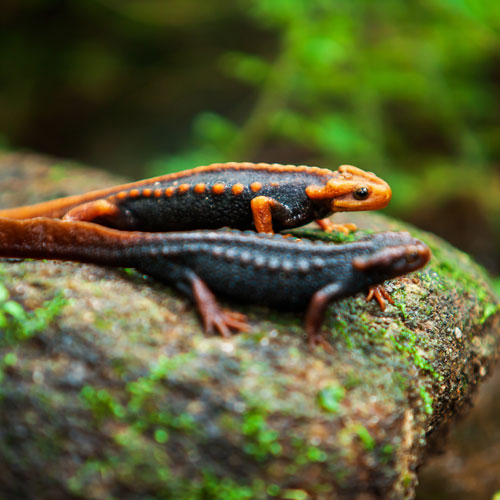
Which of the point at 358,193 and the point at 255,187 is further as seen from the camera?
the point at 255,187

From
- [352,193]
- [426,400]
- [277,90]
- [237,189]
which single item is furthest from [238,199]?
[277,90]

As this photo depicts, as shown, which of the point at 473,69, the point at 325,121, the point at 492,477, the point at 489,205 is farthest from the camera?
the point at 473,69

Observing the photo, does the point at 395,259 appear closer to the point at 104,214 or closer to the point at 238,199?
the point at 238,199

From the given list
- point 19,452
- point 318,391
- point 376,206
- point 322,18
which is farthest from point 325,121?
point 19,452

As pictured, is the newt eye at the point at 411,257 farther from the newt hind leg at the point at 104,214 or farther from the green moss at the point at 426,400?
the newt hind leg at the point at 104,214

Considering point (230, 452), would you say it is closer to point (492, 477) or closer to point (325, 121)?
point (492, 477)

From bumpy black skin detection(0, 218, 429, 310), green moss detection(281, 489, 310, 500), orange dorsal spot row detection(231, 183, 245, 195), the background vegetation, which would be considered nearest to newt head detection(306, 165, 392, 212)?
orange dorsal spot row detection(231, 183, 245, 195)

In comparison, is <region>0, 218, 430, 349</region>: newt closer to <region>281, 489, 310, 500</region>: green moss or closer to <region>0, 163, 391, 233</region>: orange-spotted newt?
<region>0, 163, 391, 233</region>: orange-spotted newt
